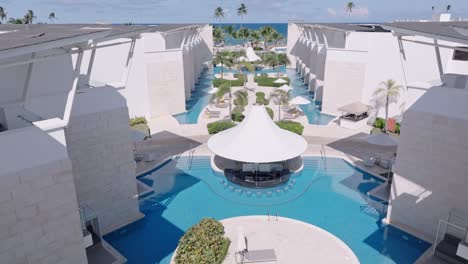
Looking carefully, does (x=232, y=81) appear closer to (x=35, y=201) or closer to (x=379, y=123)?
(x=379, y=123)

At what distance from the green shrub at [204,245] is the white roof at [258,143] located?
5.19 meters

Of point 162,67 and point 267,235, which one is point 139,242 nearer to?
point 267,235

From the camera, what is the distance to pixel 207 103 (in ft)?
120

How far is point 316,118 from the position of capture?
3111 centimetres

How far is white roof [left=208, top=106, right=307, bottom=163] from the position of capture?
17.7 meters

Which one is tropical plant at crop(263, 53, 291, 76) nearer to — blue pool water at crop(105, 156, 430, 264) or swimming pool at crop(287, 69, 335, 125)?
swimming pool at crop(287, 69, 335, 125)

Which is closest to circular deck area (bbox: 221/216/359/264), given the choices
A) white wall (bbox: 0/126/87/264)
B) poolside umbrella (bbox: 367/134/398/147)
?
white wall (bbox: 0/126/87/264)

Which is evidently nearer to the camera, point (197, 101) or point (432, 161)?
point (432, 161)

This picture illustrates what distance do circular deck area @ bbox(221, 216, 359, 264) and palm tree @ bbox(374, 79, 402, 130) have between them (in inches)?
595

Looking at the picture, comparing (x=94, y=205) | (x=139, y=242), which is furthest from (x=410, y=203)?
(x=94, y=205)

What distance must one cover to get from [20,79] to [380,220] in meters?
15.7

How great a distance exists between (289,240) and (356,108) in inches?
655

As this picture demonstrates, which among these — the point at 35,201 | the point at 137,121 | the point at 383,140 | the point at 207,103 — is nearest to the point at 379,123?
the point at 383,140

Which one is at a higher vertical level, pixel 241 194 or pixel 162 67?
pixel 162 67
